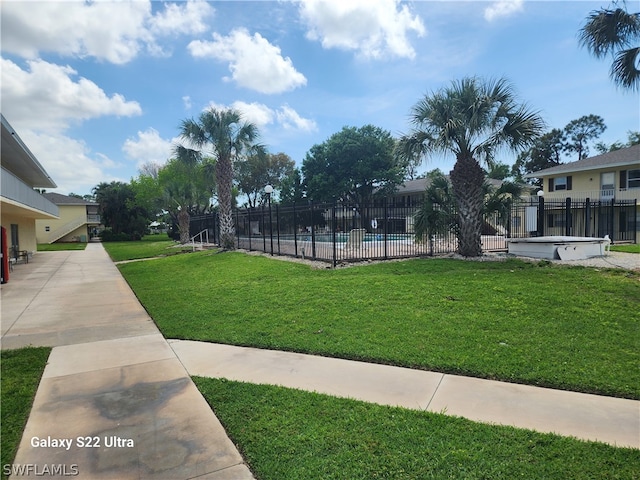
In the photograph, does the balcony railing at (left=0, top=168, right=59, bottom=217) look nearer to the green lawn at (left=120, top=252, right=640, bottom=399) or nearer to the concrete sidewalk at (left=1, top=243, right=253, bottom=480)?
the green lawn at (left=120, top=252, right=640, bottom=399)

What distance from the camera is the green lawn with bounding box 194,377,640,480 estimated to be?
259cm

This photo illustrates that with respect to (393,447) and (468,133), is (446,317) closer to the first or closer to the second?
(393,447)

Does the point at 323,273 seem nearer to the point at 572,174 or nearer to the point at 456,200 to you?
the point at 456,200

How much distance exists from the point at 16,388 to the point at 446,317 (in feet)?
18.8

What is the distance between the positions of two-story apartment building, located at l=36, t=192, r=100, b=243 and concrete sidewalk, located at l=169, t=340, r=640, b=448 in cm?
5052

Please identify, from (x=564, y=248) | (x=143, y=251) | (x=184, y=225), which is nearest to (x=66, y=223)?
(x=184, y=225)

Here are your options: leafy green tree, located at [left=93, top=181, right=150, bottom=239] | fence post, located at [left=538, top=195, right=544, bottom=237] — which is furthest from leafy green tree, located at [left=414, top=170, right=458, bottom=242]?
leafy green tree, located at [left=93, top=181, right=150, bottom=239]

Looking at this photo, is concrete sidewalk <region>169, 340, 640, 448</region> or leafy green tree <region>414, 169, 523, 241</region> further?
leafy green tree <region>414, 169, 523, 241</region>

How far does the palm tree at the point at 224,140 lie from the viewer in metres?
20.0

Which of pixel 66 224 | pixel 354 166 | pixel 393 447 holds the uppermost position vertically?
pixel 354 166

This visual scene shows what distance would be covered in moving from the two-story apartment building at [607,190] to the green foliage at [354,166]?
51.2 feet

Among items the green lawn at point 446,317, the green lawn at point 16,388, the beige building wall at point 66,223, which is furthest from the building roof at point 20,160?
the beige building wall at point 66,223

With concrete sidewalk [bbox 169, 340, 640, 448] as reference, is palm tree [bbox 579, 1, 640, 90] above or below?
above

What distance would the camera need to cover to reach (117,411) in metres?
3.59
